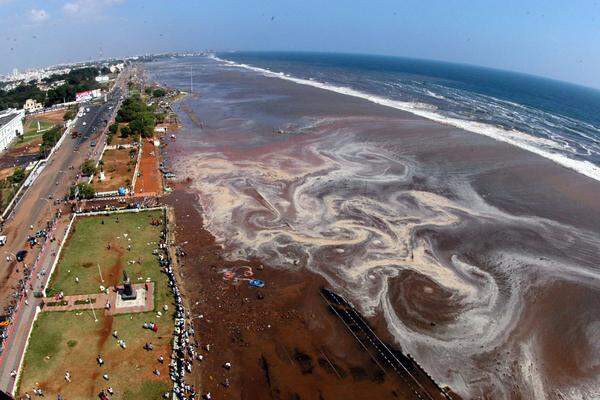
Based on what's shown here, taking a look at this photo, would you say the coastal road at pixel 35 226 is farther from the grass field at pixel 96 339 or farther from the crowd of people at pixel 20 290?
the grass field at pixel 96 339

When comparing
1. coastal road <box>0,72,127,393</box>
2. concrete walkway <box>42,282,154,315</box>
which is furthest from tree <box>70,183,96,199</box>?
concrete walkway <box>42,282,154,315</box>

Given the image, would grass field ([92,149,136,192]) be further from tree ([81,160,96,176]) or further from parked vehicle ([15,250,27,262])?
parked vehicle ([15,250,27,262])

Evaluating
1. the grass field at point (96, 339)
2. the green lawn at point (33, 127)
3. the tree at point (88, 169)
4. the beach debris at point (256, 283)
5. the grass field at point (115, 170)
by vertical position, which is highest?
the tree at point (88, 169)

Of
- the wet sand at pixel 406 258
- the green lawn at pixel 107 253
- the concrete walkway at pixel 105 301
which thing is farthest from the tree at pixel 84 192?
the concrete walkway at pixel 105 301

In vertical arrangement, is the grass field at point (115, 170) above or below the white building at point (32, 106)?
above

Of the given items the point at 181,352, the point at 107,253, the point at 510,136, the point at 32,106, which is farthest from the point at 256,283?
the point at 32,106

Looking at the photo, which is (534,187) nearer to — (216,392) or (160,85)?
(216,392)

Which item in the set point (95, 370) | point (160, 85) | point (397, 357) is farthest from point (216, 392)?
point (160, 85)

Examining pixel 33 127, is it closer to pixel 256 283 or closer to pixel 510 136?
pixel 256 283
